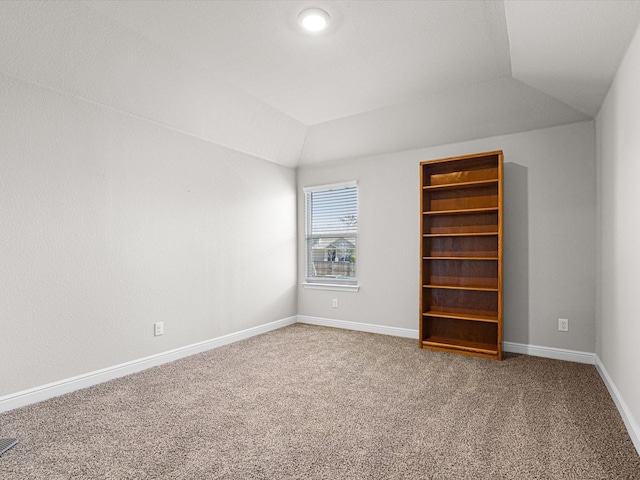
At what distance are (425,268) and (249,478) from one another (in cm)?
293

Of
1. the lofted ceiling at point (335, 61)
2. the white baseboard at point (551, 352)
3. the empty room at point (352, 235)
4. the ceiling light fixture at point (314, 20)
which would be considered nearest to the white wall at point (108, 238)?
the empty room at point (352, 235)

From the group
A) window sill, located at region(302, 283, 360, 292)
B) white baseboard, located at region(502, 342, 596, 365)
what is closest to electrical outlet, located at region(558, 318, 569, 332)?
white baseboard, located at region(502, 342, 596, 365)

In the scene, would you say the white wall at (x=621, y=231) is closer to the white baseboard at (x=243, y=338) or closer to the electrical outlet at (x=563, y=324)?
the white baseboard at (x=243, y=338)

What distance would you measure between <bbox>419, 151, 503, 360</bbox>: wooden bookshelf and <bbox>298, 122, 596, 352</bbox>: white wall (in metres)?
0.19

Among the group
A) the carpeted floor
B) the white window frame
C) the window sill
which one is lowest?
the carpeted floor

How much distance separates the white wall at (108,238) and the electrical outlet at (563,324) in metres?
3.30

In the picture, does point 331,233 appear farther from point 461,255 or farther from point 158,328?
point 158,328

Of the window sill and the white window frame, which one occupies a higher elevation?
the white window frame

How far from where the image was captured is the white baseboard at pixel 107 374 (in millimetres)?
2498

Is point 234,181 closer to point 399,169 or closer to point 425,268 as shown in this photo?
point 399,169

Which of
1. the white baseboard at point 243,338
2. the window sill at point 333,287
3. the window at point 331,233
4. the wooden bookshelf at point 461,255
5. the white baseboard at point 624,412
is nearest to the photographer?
the white baseboard at point 624,412

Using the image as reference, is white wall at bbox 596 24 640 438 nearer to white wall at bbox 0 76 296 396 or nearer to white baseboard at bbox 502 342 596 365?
white baseboard at bbox 502 342 596 365

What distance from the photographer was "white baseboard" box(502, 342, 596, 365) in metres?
3.37

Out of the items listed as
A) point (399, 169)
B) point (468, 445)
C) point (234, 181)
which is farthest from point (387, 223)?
point (468, 445)
